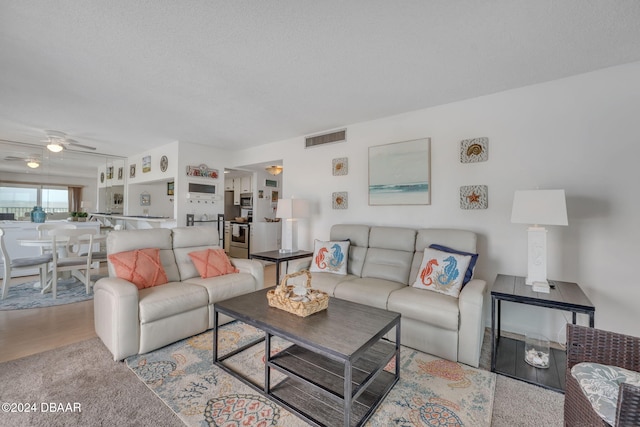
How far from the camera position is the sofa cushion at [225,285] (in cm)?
270

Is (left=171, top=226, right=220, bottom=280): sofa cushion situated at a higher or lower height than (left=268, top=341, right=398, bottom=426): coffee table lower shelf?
higher

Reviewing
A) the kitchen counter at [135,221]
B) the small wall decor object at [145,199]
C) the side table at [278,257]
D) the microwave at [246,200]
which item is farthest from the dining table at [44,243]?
the microwave at [246,200]

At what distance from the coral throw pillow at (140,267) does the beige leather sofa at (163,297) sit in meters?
0.07

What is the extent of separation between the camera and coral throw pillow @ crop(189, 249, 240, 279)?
301 cm

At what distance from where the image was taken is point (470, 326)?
213 centimetres

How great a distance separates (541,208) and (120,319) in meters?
3.39

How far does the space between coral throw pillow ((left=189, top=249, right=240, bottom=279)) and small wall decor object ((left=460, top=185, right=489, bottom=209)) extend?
2.70 meters

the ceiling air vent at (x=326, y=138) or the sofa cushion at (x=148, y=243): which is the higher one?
the ceiling air vent at (x=326, y=138)

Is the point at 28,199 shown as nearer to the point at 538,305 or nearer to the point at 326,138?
the point at 326,138

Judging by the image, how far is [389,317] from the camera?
193cm

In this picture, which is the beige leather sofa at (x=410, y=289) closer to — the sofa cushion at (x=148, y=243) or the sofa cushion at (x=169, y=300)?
the sofa cushion at (x=169, y=300)

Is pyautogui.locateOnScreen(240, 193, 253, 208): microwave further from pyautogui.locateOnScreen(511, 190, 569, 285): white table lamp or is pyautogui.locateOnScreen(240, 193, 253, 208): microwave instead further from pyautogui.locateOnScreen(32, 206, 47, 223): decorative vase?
pyautogui.locateOnScreen(511, 190, 569, 285): white table lamp

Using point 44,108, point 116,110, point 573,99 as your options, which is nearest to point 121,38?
point 116,110

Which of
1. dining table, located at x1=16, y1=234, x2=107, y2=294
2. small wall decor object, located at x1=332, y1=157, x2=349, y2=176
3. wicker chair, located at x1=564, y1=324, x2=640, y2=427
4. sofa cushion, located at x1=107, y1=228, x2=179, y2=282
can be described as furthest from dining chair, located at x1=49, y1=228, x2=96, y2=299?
wicker chair, located at x1=564, y1=324, x2=640, y2=427
